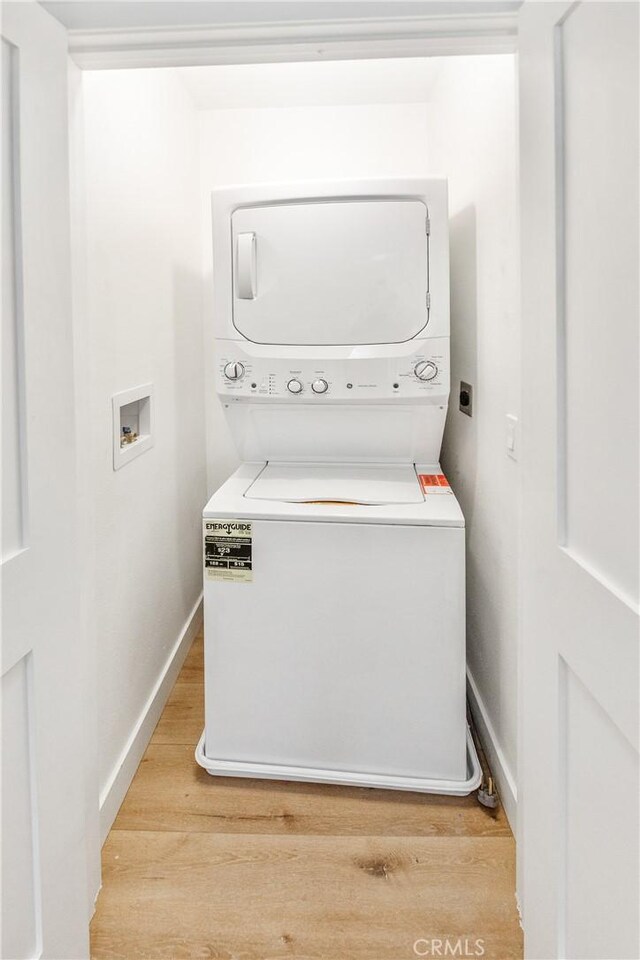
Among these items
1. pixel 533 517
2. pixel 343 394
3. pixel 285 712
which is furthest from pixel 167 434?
pixel 533 517

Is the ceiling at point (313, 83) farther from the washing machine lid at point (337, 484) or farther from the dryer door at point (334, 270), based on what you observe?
the washing machine lid at point (337, 484)

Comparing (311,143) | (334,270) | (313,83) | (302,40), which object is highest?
(313,83)

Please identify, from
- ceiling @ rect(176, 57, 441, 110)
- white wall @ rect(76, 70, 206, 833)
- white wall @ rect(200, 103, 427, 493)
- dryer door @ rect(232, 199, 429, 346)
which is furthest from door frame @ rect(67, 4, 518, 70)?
white wall @ rect(200, 103, 427, 493)

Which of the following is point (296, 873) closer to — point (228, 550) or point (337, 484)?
point (228, 550)

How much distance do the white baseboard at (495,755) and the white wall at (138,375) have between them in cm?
107

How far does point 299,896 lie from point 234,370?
1506 mm

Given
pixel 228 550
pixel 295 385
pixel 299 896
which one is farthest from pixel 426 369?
pixel 299 896

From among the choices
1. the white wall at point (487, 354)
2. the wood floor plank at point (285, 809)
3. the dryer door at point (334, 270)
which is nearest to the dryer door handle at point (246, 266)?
the dryer door at point (334, 270)

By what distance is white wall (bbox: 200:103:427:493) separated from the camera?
271 cm

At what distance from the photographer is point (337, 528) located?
1758 mm

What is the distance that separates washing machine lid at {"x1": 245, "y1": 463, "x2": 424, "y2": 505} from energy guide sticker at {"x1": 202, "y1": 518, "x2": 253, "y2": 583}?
14 cm

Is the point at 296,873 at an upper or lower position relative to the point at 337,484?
lower

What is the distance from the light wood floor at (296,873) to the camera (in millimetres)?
1354

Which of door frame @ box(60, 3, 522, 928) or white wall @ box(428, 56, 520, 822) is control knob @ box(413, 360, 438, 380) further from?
door frame @ box(60, 3, 522, 928)
